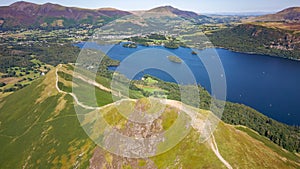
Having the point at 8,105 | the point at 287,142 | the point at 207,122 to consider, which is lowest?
the point at 287,142

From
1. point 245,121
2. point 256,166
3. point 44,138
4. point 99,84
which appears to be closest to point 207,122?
point 256,166

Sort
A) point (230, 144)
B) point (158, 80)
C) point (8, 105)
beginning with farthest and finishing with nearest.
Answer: point (158, 80)
point (8, 105)
point (230, 144)

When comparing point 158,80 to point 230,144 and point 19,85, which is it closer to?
point 19,85

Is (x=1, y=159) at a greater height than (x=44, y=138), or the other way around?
(x=44, y=138)

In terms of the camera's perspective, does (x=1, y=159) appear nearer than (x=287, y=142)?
Yes

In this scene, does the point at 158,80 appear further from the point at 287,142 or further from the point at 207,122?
the point at 207,122

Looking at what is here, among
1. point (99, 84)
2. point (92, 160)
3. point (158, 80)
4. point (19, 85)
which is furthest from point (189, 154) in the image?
point (19, 85)

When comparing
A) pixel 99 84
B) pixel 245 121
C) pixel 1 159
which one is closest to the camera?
pixel 1 159
